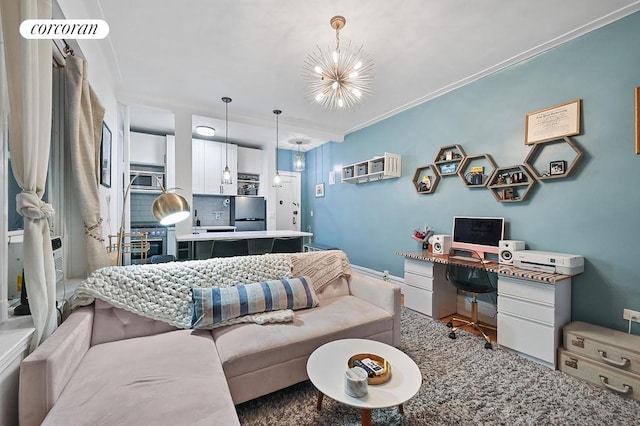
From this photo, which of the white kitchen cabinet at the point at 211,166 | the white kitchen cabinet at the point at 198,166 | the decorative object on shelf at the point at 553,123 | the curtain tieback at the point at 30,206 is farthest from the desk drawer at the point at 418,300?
the white kitchen cabinet at the point at 198,166

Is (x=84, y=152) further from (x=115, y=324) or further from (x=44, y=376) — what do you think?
(x=44, y=376)

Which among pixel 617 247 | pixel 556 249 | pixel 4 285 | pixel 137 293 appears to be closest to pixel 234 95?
pixel 137 293

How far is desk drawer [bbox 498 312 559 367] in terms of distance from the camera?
2025 millimetres

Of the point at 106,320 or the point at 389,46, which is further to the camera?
A: the point at 389,46

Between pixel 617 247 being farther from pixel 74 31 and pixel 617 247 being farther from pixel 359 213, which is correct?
pixel 74 31

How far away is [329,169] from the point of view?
224 inches

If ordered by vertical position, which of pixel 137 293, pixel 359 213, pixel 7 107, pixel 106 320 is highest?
pixel 7 107

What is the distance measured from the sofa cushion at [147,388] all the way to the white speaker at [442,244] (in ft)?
8.69

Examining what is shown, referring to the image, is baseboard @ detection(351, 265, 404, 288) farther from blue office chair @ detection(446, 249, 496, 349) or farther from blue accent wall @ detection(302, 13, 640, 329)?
blue office chair @ detection(446, 249, 496, 349)

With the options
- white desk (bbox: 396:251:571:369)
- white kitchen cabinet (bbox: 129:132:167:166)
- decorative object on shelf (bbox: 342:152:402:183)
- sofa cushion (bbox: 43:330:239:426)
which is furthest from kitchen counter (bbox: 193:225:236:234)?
white desk (bbox: 396:251:571:369)

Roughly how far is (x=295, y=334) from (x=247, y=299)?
449mm

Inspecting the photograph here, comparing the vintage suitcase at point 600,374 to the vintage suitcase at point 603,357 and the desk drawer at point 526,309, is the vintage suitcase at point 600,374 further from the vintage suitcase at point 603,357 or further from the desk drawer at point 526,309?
the desk drawer at point 526,309

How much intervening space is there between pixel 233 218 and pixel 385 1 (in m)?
4.88

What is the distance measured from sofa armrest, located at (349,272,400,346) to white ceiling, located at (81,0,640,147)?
220cm
